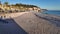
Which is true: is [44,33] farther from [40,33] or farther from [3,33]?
[3,33]

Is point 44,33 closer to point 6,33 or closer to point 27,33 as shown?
point 27,33

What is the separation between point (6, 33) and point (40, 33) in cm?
271

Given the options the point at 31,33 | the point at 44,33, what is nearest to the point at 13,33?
the point at 31,33

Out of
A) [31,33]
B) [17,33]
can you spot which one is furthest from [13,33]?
[31,33]

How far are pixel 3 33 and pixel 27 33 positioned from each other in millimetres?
1895

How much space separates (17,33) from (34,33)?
1349 millimetres

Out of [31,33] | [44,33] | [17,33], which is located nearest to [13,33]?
[17,33]

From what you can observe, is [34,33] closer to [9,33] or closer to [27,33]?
[27,33]

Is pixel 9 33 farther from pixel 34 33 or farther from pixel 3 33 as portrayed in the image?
pixel 34 33

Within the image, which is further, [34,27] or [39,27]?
[39,27]

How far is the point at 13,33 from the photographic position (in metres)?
13.3

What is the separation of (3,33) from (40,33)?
294cm

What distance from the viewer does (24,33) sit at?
13.4 metres

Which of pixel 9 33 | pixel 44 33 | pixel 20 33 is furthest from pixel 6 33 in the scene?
pixel 44 33
